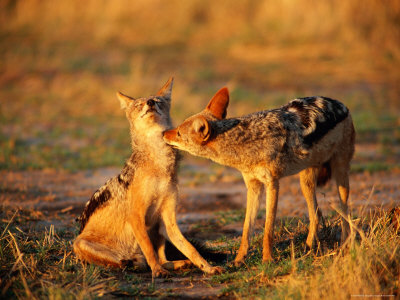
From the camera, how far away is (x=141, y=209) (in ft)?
16.4

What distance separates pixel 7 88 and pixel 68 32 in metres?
6.23

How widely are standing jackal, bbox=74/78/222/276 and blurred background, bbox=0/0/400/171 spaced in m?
4.27

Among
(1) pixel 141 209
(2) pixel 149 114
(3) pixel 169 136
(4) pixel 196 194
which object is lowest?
(4) pixel 196 194

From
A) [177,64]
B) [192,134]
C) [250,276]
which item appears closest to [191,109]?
[177,64]

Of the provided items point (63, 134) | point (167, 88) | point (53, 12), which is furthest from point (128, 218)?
point (53, 12)

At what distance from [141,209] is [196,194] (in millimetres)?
3120

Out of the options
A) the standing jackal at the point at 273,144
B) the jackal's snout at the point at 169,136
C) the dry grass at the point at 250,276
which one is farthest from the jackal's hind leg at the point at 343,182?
the jackal's snout at the point at 169,136

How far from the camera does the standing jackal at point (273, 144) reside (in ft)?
16.6

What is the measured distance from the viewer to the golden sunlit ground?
4.48 m

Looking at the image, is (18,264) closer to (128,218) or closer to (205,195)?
(128,218)

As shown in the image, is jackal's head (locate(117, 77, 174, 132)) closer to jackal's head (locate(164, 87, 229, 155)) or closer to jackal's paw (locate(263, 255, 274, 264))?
jackal's head (locate(164, 87, 229, 155))

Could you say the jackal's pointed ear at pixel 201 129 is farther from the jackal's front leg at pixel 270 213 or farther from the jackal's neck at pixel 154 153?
the jackal's front leg at pixel 270 213

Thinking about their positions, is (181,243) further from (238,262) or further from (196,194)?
(196,194)

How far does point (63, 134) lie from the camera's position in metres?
11.6
